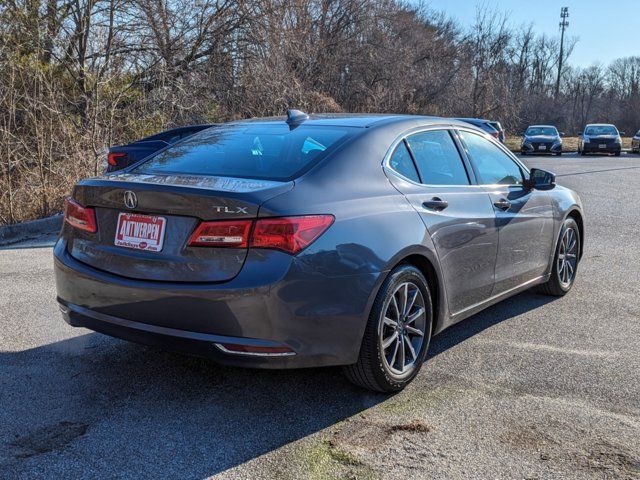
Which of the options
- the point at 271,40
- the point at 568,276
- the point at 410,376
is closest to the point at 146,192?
the point at 410,376

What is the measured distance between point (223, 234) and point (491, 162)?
2.63 metres

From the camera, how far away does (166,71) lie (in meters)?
15.1

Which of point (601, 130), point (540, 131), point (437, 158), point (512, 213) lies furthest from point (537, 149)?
point (437, 158)

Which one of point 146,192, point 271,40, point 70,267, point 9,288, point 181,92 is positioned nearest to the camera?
point 146,192

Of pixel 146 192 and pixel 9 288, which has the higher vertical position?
pixel 146 192

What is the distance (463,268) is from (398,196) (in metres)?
0.78

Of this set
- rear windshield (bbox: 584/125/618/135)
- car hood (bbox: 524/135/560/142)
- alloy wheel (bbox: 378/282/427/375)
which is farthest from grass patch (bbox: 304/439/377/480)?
rear windshield (bbox: 584/125/618/135)

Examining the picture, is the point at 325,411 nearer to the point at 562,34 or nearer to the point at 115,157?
the point at 115,157

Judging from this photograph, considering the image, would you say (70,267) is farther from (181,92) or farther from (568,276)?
(181,92)

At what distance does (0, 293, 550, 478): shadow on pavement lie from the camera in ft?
9.57

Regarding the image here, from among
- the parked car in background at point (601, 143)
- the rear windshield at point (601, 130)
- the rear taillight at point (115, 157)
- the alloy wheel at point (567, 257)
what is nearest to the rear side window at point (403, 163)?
the alloy wheel at point (567, 257)

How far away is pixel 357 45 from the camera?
26.8 m

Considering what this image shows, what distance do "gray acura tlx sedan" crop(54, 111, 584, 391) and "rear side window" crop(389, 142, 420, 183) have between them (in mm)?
13

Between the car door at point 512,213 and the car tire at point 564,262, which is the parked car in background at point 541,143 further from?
the car door at point 512,213
